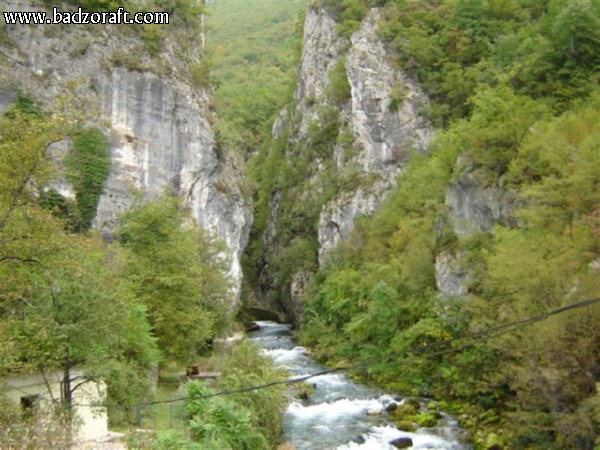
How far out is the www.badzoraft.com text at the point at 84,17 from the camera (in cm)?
3117

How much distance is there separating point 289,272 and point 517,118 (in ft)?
101

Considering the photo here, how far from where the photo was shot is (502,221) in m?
25.0

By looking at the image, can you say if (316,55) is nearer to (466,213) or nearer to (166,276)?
(466,213)

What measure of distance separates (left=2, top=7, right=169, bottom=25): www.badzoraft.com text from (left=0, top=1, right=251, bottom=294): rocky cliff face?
1.29ft

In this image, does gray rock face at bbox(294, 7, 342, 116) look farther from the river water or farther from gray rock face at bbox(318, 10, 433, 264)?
the river water


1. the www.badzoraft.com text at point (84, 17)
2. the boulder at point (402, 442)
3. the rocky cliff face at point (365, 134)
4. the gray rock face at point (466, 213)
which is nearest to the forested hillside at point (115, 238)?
the www.badzoraft.com text at point (84, 17)

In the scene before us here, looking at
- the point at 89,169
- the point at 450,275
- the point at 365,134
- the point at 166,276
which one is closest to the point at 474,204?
the point at 450,275

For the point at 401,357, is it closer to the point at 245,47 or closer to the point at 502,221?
the point at 502,221

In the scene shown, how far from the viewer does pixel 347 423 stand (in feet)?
68.6

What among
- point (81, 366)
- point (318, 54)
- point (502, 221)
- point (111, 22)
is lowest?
point (81, 366)

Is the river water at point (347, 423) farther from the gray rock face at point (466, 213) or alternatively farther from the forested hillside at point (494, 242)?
the gray rock face at point (466, 213)

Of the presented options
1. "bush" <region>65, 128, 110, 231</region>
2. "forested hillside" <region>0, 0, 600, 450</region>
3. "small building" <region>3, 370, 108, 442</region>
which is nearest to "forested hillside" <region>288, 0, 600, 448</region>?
"forested hillside" <region>0, 0, 600, 450</region>

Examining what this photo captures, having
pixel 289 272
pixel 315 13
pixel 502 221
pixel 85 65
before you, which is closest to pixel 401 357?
pixel 502 221

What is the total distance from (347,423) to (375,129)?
2878cm
